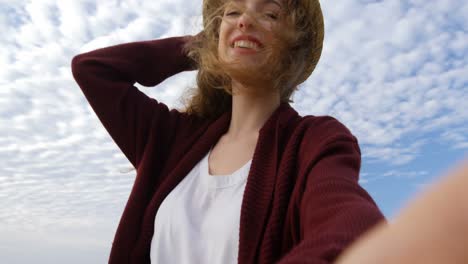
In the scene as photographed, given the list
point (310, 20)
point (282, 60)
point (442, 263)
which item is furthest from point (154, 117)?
point (442, 263)

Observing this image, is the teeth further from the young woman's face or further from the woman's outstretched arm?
the woman's outstretched arm

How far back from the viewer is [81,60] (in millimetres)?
1817

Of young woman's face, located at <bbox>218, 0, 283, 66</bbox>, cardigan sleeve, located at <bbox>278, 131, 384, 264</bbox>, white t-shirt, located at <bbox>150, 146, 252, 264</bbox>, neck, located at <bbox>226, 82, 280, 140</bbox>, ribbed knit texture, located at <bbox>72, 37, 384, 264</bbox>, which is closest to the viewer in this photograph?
cardigan sleeve, located at <bbox>278, 131, 384, 264</bbox>

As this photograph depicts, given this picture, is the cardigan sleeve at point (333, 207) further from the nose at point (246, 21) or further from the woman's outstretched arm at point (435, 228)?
the nose at point (246, 21)

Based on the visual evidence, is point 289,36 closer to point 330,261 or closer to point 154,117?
point 154,117

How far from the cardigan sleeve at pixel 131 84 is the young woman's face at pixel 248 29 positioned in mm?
390

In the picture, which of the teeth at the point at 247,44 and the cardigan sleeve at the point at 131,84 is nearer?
the teeth at the point at 247,44

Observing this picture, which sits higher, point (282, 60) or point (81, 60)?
point (81, 60)

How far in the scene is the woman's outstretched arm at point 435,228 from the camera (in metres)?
0.19

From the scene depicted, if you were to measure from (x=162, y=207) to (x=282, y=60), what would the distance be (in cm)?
59

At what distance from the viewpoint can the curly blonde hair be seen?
143cm

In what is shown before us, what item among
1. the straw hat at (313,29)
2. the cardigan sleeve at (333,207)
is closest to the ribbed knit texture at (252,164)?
the cardigan sleeve at (333,207)

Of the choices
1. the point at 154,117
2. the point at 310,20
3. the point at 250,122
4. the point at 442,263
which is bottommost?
the point at 442,263

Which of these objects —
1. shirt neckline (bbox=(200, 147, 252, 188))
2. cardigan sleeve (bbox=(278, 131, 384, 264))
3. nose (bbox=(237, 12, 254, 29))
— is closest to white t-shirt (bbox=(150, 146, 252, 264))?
shirt neckline (bbox=(200, 147, 252, 188))
